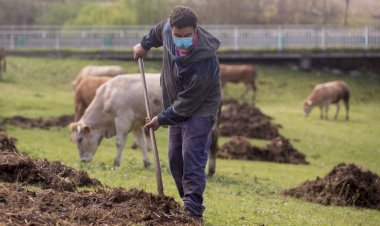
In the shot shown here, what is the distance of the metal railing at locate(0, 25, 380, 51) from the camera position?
49500mm

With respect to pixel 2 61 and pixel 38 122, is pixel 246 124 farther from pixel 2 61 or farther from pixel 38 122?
pixel 2 61

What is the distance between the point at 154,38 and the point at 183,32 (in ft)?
4.26

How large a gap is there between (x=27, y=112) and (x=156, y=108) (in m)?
13.7

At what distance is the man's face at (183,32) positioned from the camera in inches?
338

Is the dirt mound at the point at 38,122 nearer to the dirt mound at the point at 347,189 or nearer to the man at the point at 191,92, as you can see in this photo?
the dirt mound at the point at 347,189

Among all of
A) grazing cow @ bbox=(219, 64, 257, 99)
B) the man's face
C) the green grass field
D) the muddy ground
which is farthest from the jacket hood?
grazing cow @ bbox=(219, 64, 257, 99)

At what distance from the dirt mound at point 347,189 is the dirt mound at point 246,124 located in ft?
41.9

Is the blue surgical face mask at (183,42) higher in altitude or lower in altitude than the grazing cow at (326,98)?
higher

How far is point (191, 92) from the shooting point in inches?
343

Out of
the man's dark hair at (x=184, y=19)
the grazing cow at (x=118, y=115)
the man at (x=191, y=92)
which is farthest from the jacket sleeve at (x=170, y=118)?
the grazing cow at (x=118, y=115)

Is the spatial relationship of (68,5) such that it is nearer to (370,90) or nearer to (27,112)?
(370,90)

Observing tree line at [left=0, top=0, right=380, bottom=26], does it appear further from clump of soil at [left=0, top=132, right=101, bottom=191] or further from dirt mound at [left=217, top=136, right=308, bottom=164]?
clump of soil at [left=0, top=132, right=101, bottom=191]

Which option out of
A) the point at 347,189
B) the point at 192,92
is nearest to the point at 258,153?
the point at 347,189

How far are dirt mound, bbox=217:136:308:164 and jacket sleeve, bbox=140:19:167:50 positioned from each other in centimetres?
1277
